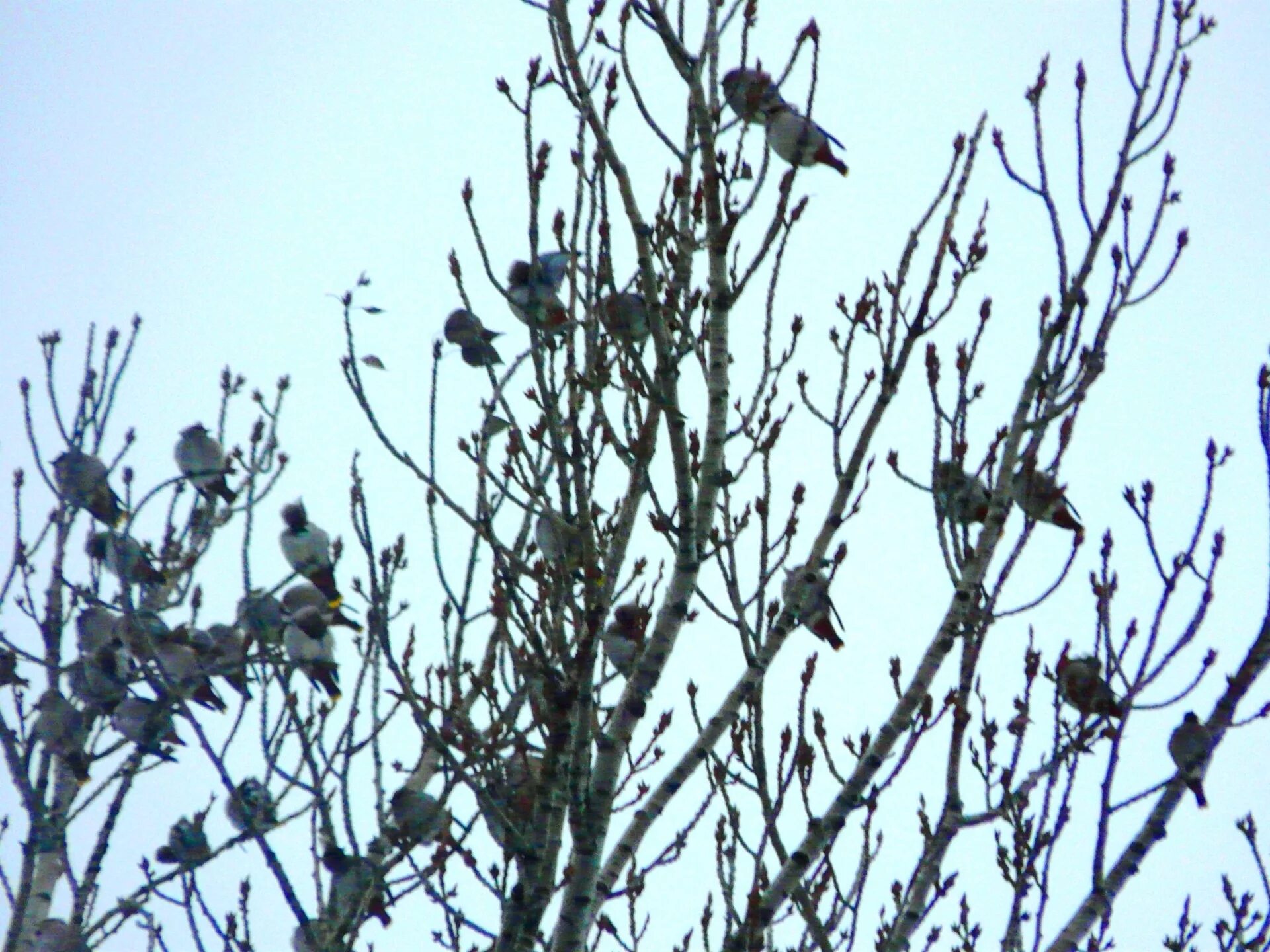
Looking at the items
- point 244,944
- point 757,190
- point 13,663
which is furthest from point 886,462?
point 13,663

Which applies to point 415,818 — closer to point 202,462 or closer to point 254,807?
point 254,807

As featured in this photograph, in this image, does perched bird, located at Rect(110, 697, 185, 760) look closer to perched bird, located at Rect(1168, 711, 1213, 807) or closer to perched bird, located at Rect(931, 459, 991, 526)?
perched bird, located at Rect(931, 459, 991, 526)

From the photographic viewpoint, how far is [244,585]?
4.82 m

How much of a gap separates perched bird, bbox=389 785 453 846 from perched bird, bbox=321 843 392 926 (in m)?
0.17

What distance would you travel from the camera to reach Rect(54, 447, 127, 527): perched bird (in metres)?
7.18

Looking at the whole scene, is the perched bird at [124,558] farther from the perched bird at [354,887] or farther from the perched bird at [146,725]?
the perched bird at [354,887]

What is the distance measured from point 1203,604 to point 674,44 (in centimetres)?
230

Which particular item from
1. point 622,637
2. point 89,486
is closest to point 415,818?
point 622,637

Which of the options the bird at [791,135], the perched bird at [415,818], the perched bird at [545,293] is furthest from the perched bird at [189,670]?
the bird at [791,135]

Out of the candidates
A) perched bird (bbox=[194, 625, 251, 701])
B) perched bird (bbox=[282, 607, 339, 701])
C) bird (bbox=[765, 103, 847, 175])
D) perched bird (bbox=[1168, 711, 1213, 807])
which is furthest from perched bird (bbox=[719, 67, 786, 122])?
perched bird (bbox=[194, 625, 251, 701])

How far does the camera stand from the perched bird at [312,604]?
21.4ft

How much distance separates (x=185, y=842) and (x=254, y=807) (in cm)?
74

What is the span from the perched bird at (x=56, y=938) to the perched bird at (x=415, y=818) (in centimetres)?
207

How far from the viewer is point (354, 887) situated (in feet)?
13.6
